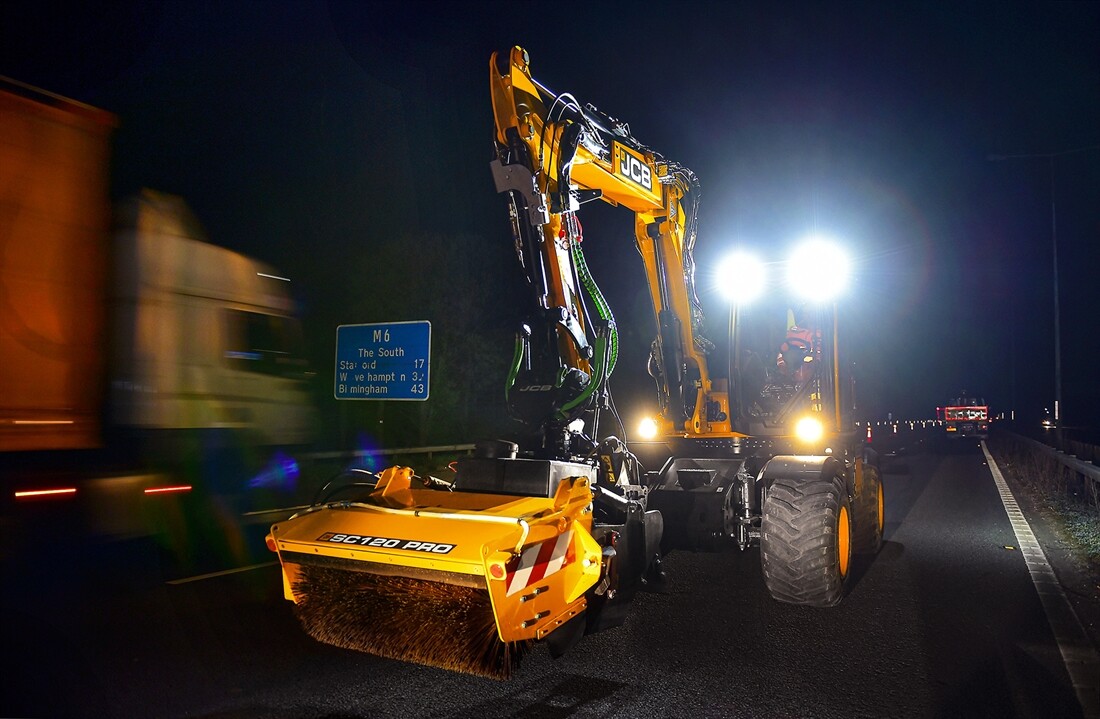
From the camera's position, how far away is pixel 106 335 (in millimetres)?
6418

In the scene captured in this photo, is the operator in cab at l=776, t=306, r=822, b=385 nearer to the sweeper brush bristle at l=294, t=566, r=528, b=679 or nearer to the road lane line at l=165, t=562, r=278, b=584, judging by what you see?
the sweeper brush bristle at l=294, t=566, r=528, b=679

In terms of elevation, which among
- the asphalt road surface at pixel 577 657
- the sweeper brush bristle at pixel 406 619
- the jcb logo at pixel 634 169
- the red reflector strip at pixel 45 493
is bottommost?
the asphalt road surface at pixel 577 657

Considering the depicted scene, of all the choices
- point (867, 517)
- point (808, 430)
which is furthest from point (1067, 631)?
point (867, 517)

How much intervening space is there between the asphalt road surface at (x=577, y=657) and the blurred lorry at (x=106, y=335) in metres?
0.67

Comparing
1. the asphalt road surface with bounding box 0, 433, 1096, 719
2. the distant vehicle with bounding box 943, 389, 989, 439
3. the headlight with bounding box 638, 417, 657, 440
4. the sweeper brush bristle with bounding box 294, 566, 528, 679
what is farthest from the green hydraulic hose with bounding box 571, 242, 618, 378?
the distant vehicle with bounding box 943, 389, 989, 439

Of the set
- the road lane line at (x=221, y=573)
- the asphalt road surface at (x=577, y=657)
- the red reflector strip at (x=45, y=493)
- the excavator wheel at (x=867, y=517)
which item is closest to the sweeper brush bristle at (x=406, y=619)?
the asphalt road surface at (x=577, y=657)

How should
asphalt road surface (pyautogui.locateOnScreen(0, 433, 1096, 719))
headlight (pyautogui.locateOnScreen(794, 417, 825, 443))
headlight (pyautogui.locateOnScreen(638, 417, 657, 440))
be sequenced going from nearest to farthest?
asphalt road surface (pyautogui.locateOnScreen(0, 433, 1096, 719))
headlight (pyautogui.locateOnScreen(794, 417, 825, 443))
headlight (pyautogui.locateOnScreen(638, 417, 657, 440))

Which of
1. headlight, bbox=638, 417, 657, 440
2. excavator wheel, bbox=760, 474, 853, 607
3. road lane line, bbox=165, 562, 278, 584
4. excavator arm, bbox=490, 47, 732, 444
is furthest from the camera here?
headlight, bbox=638, 417, 657, 440

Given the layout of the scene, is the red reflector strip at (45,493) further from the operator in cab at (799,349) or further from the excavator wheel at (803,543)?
the operator in cab at (799,349)

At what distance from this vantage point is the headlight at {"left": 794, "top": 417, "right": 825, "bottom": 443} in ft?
24.3

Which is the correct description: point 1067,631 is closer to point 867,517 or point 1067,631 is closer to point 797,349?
point 867,517

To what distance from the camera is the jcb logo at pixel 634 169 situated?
657cm

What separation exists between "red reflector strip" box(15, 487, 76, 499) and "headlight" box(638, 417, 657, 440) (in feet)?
17.0

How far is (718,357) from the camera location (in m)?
8.04
